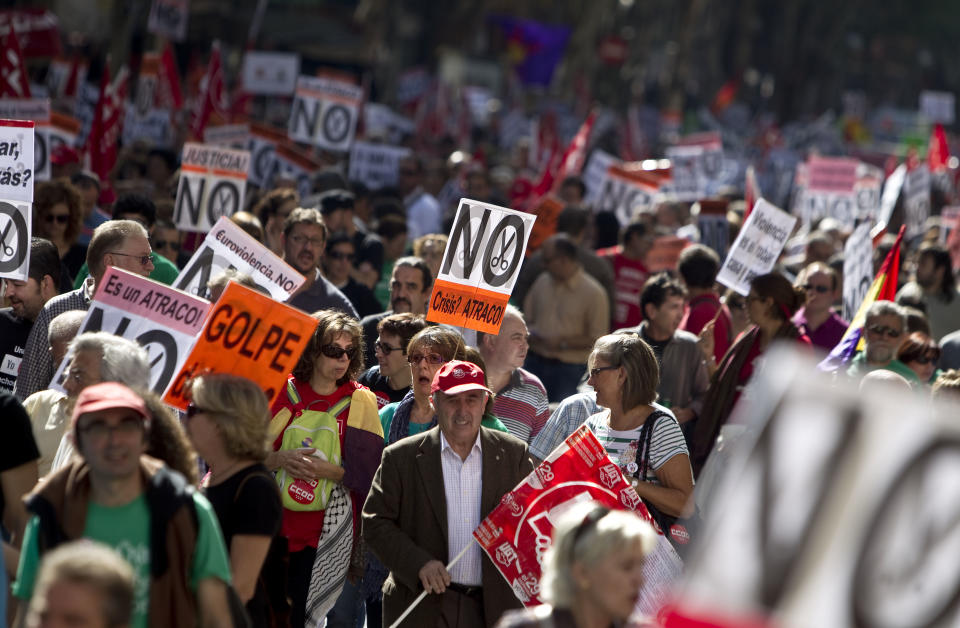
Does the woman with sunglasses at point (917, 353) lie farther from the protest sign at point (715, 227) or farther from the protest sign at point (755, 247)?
the protest sign at point (715, 227)

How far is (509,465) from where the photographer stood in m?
5.91

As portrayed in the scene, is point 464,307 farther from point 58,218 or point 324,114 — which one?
point 324,114

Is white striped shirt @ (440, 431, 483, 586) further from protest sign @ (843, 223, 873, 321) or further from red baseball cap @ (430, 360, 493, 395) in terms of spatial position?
protest sign @ (843, 223, 873, 321)

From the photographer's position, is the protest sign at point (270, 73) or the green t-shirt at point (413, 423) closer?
the green t-shirt at point (413, 423)

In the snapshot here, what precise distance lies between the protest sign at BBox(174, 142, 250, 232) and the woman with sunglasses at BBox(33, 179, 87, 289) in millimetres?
1431

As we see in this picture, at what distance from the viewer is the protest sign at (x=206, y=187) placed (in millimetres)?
10844

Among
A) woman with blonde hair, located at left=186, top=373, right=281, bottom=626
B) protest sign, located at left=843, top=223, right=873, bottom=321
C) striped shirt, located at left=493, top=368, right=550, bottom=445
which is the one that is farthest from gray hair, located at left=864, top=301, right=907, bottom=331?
woman with blonde hair, located at left=186, top=373, right=281, bottom=626

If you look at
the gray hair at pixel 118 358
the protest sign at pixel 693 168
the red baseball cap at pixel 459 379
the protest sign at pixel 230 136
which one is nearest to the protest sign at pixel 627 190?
the protest sign at pixel 693 168

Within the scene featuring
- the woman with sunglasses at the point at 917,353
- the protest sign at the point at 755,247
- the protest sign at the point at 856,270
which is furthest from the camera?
the protest sign at the point at 755,247

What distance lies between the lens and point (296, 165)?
15.4 metres

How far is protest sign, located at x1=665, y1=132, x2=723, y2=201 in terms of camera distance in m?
18.4

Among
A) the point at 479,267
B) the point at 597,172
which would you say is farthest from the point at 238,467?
the point at 597,172

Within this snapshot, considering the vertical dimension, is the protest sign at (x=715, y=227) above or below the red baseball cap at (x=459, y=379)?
below

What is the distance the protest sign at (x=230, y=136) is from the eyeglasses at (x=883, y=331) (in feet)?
26.1
